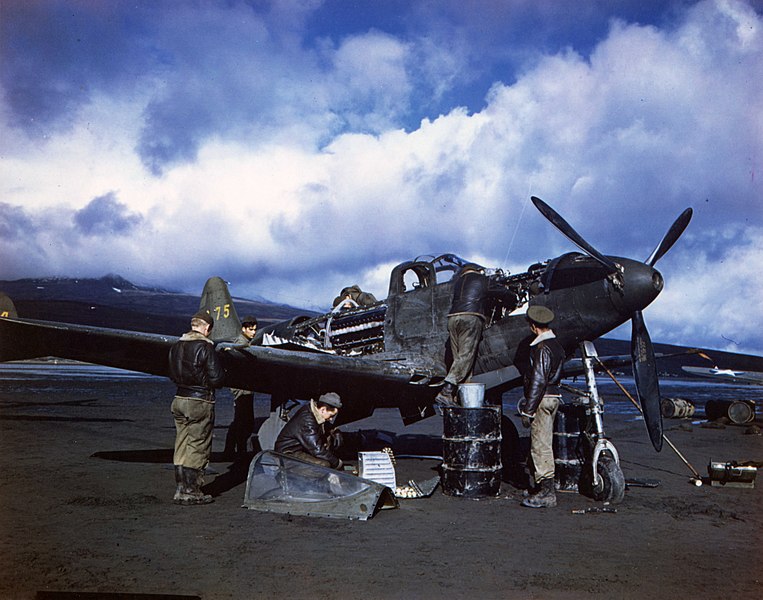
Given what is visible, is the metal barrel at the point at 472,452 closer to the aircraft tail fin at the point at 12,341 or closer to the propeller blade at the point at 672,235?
the propeller blade at the point at 672,235

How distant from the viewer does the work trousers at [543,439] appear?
21.4 feet

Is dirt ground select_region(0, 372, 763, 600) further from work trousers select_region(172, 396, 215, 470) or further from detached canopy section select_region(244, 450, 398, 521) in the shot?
work trousers select_region(172, 396, 215, 470)

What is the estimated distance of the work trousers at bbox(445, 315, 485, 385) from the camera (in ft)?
26.3

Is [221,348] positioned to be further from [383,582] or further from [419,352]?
[383,582]

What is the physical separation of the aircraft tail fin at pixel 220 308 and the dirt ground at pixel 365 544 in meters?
4.03

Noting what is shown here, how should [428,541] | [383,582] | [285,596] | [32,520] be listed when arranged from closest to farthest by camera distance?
[285,596]
[383,582]
[428,541]
[32,520]

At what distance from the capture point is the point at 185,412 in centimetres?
634

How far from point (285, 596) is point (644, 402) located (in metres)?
6.09

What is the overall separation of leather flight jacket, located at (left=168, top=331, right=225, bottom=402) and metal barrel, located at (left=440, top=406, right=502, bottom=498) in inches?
108

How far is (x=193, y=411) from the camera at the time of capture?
636cm

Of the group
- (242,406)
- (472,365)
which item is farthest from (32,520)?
(472,365)

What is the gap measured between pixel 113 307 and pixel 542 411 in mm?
91150

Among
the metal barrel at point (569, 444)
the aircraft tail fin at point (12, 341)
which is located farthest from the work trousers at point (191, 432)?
the metal barrel at point (569, 444)

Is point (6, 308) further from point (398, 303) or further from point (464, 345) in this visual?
point (464, 345)
